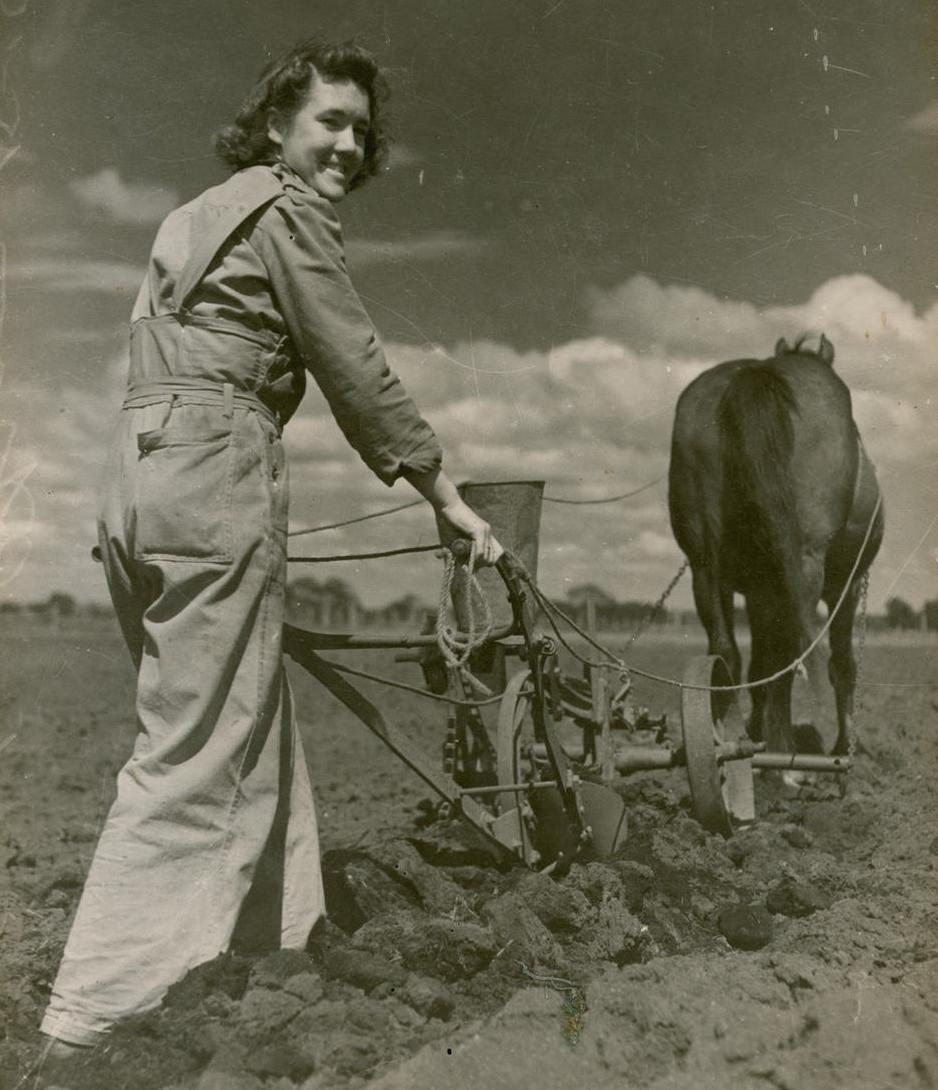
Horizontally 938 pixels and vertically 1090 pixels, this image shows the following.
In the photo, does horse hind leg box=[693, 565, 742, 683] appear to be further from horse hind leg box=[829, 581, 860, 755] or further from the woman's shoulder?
the woman's shoulder

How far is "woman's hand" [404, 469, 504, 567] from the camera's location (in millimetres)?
2625

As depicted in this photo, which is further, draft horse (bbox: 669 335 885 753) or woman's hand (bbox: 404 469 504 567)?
draft horse (bbox: 669 335 885 753)

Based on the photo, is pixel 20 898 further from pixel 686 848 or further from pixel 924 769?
pixel 924 769

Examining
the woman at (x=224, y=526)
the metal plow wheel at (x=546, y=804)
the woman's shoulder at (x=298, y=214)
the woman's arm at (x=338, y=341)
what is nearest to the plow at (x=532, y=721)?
the metal plow wheel at (x=546, y=804)

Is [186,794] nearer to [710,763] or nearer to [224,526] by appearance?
[224,526]

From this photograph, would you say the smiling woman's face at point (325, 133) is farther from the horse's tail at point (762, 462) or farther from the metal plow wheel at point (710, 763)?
the horse's tail at point (762, 462)

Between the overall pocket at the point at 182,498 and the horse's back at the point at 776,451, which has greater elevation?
the horse's back at the point at 776,451

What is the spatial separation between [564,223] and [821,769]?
2533 mm

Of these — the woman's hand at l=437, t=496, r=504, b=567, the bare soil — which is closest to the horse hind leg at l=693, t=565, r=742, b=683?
the bare soil

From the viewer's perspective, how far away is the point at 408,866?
3.39m

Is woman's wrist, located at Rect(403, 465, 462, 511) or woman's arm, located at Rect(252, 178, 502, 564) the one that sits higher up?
woman's arm, located at Rect(252, 178, 502, 564)

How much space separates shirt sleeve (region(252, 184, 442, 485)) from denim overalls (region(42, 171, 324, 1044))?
8 cm

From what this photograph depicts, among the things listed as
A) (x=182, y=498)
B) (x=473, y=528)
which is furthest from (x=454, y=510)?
(x=182, y=498)

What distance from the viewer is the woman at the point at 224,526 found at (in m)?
2.29
